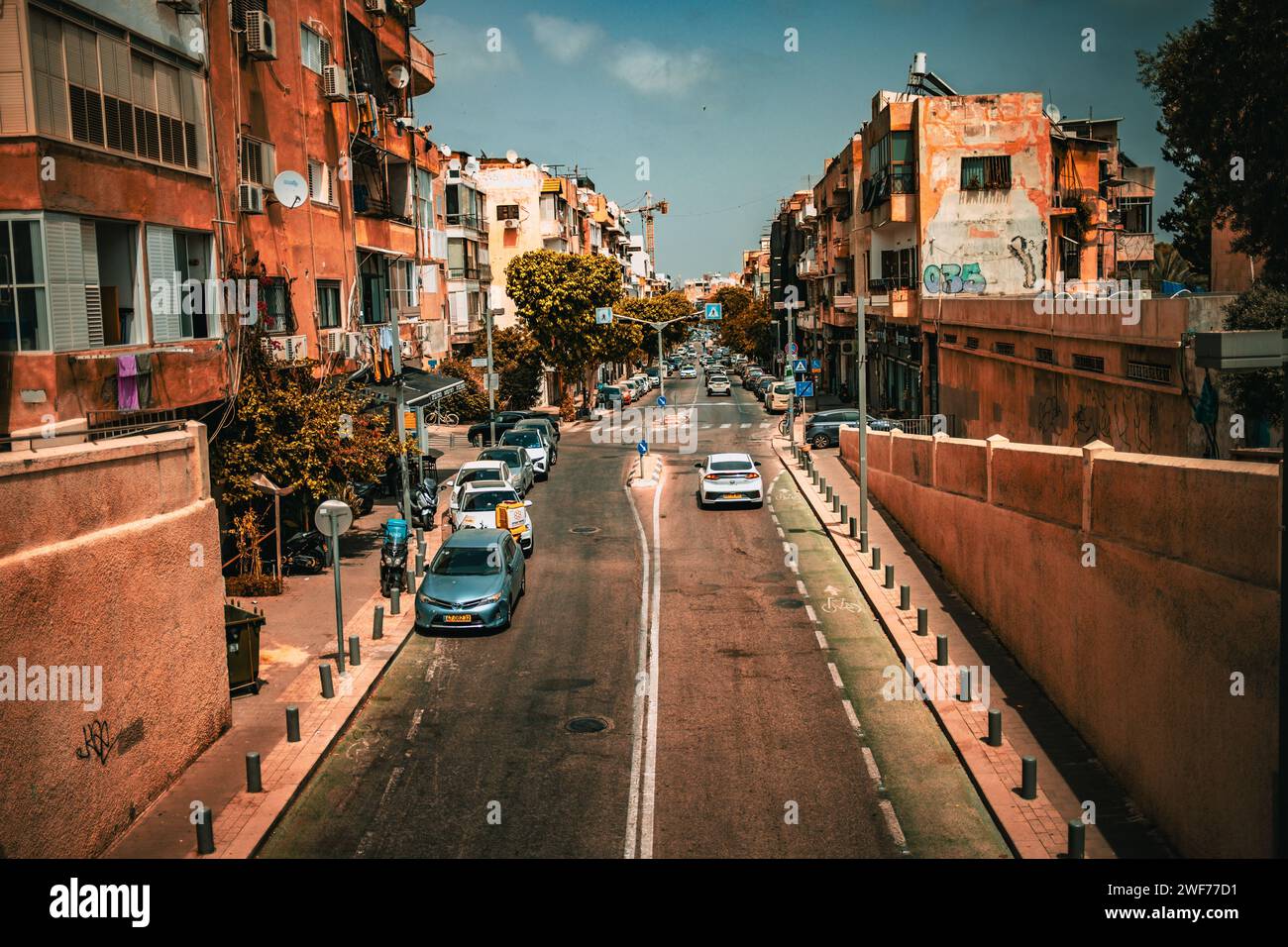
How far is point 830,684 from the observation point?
1764 cm

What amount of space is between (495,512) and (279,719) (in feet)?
40.6

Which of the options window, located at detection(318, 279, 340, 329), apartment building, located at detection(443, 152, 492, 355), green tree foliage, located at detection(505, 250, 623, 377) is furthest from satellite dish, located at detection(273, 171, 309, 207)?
green tree foliage, located at detection(505, 250, 623, 377)

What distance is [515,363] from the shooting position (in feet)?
207

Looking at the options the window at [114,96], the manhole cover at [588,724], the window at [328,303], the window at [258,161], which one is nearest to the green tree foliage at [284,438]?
the window at [258,161]

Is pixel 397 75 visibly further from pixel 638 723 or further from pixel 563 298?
pixel 563 298

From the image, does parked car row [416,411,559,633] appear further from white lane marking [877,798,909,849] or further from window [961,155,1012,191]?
window [961,155,1012,191]

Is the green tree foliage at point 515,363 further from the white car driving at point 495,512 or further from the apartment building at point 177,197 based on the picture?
the white car driving at point 495,512

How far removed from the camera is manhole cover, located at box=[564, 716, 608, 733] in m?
15.8

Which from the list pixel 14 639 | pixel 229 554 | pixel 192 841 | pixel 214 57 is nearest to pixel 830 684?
pixel 192 841

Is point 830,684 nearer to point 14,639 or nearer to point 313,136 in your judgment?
point 14,639

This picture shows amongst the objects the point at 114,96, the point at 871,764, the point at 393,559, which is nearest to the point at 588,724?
the point at 871,764

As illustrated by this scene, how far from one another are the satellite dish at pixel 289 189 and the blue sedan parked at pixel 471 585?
803 cm
